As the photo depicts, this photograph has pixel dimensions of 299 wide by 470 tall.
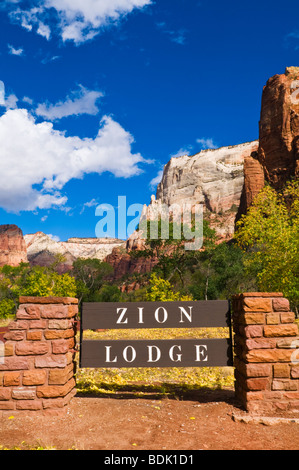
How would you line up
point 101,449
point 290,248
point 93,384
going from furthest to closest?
1. point 290,248
2. point 93,384
3. point 101,449

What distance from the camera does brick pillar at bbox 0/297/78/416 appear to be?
16.6 ft

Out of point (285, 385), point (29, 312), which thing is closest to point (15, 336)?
point (29, 312)

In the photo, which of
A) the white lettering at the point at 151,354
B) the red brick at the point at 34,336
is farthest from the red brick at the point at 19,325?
Answer: the white lettering at the point at 151,354

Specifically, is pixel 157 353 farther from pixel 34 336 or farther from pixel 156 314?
pixel 34 336

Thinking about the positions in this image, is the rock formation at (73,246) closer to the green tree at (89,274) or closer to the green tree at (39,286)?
the green tree at (89,274)

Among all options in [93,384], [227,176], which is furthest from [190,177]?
[93,384]

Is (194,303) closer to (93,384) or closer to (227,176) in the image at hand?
(93,384)

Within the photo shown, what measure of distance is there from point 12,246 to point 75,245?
32310 millimetres

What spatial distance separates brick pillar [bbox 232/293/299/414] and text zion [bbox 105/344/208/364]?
65cm

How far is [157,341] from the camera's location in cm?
561

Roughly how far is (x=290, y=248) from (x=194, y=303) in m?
13.0

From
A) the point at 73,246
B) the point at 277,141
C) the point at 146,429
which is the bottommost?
the point at 146,429

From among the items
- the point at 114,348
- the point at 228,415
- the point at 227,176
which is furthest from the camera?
the point at 227,176

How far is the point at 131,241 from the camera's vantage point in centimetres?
13750
